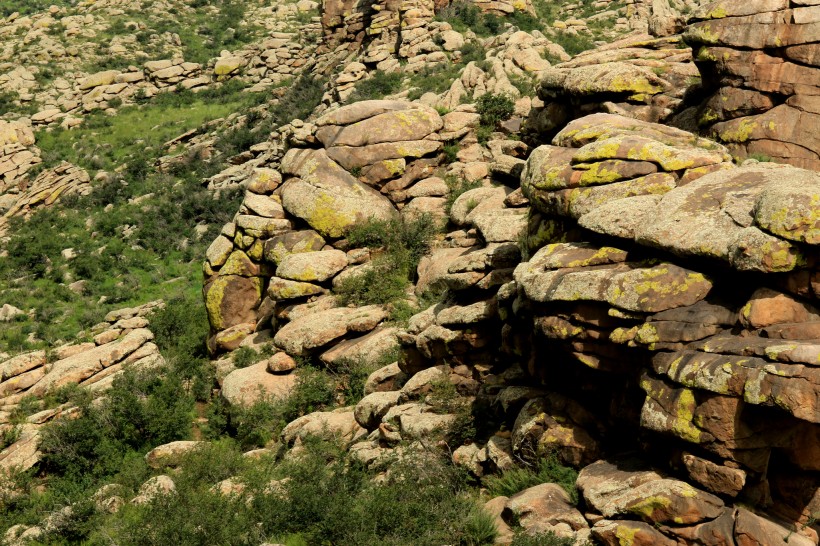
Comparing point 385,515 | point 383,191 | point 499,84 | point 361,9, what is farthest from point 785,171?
point 361,9

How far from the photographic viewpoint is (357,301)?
77.7 feet

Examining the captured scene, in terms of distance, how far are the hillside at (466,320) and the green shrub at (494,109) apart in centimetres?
8

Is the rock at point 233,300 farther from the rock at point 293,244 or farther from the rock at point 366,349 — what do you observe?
Answer: the rock at point 366,349

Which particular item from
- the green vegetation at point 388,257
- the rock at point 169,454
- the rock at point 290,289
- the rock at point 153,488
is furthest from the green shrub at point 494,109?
the rock at point 153,488

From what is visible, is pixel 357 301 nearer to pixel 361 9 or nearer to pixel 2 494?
pixel 2 494

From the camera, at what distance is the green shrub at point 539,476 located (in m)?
13.2

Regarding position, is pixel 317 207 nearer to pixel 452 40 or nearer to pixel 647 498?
pixel 647 498

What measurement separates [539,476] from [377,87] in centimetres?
3100

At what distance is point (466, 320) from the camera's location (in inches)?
693

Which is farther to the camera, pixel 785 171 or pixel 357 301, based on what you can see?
pixel 357 301

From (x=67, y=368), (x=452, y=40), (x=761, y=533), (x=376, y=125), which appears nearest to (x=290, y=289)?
(x=376, y=125)

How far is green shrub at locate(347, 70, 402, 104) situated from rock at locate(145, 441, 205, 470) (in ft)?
76.4

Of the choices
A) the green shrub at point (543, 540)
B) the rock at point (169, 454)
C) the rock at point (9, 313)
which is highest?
the green shrub at point (543, 540)

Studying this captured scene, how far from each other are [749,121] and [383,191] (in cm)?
1359
